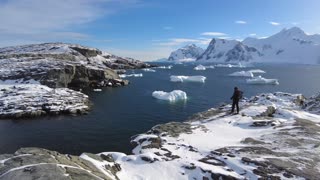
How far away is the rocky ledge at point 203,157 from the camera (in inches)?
646

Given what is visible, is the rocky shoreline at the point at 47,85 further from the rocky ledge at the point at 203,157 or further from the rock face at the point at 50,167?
the rock face at the point at 50,167

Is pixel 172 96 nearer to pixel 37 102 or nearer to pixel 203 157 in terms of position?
pixel 37 102

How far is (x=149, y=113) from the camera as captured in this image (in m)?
52.2

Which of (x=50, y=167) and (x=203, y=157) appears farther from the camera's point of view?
(x=203, y=157)

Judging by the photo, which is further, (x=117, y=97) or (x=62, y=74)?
(x=62, y=74)

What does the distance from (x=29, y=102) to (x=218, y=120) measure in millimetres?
33571

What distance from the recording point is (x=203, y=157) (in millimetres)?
21266

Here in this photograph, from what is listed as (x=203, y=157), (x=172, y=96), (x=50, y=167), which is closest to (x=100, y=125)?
(x=172, y=96)

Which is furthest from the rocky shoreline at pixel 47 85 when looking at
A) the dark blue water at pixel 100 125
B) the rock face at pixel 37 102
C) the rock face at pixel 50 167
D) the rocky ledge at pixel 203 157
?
the rock face at pixel 50 167

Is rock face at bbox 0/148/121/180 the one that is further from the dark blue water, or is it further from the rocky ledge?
the dark blue water

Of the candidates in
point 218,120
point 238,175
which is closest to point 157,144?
point 238,175

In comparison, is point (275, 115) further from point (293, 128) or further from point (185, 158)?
point (185, 158)

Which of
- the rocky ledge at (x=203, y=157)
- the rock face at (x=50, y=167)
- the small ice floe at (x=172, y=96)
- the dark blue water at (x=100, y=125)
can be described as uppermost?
the rock face at (x=50, y=167)

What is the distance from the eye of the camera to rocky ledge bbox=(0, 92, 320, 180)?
1641cm
